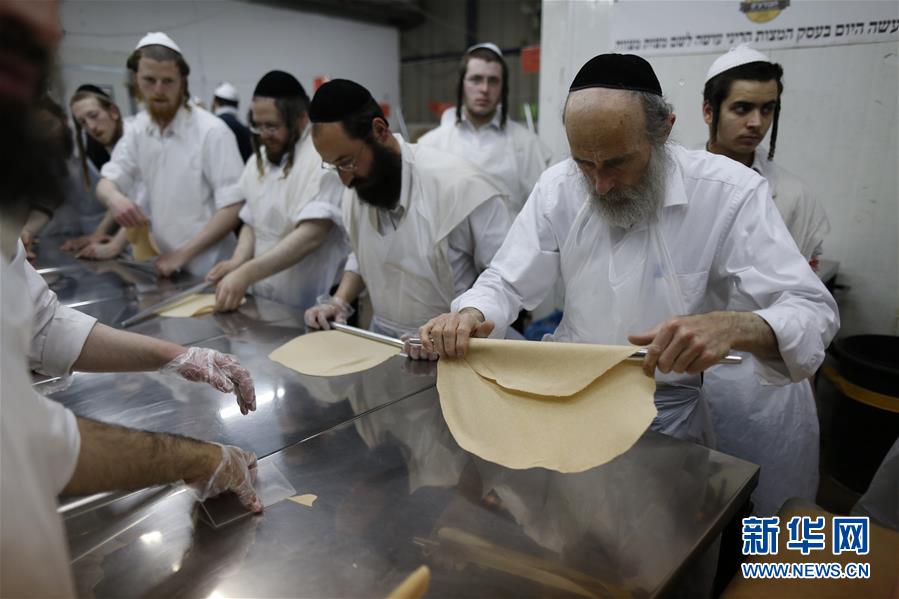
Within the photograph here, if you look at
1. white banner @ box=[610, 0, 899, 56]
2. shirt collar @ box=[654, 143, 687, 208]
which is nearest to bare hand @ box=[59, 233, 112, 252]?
white banner @ box=[610, 0, 899, 56]

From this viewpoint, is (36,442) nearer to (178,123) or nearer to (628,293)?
(628,293)

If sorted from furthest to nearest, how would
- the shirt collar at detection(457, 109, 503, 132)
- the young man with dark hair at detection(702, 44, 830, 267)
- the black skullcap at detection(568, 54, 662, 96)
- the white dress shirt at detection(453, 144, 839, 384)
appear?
1. the shirt collar at detection(457, 109, 503, 132)
2. the young man with dark hair at detection(702, 44, 830, 267)
3. the black skullcap at detection(568, 54, 662, 96)
4. the white dress shirt at detection(453, 144, 839, 384)

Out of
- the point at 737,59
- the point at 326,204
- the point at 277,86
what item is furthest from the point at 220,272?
the point at 737,59

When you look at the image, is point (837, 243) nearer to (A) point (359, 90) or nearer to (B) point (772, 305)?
(B) point (772, 305)

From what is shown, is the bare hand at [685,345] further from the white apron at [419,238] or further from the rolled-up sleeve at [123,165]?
the rolled-up sleeve at [123,165]

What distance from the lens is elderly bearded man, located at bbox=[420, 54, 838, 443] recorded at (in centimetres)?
117

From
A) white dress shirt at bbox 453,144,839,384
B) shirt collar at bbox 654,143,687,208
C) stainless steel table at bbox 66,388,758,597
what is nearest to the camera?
stainless steel table at bbox 66,388,758,597

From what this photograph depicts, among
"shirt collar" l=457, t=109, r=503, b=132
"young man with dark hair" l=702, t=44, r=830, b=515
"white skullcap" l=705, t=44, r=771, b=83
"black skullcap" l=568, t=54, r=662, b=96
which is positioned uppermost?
"white skullcap" l=705, t=44, r=771, b=83

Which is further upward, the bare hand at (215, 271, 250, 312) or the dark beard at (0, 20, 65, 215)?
the dark beard at (0, 20, 65, 215)

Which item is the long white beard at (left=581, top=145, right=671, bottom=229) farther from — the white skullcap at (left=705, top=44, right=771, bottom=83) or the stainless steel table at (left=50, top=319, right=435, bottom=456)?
the white skullcap at (left=705, top=44, right=771, bottom=83)

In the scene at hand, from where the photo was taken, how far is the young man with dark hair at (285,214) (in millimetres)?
2244

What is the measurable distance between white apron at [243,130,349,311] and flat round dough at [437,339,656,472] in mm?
1370

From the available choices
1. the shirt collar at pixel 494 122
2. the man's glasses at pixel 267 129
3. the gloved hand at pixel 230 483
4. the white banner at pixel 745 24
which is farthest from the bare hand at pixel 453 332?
the shirt collar at pixel 494 122

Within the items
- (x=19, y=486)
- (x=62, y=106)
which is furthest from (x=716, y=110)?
(x=19, y=486)
